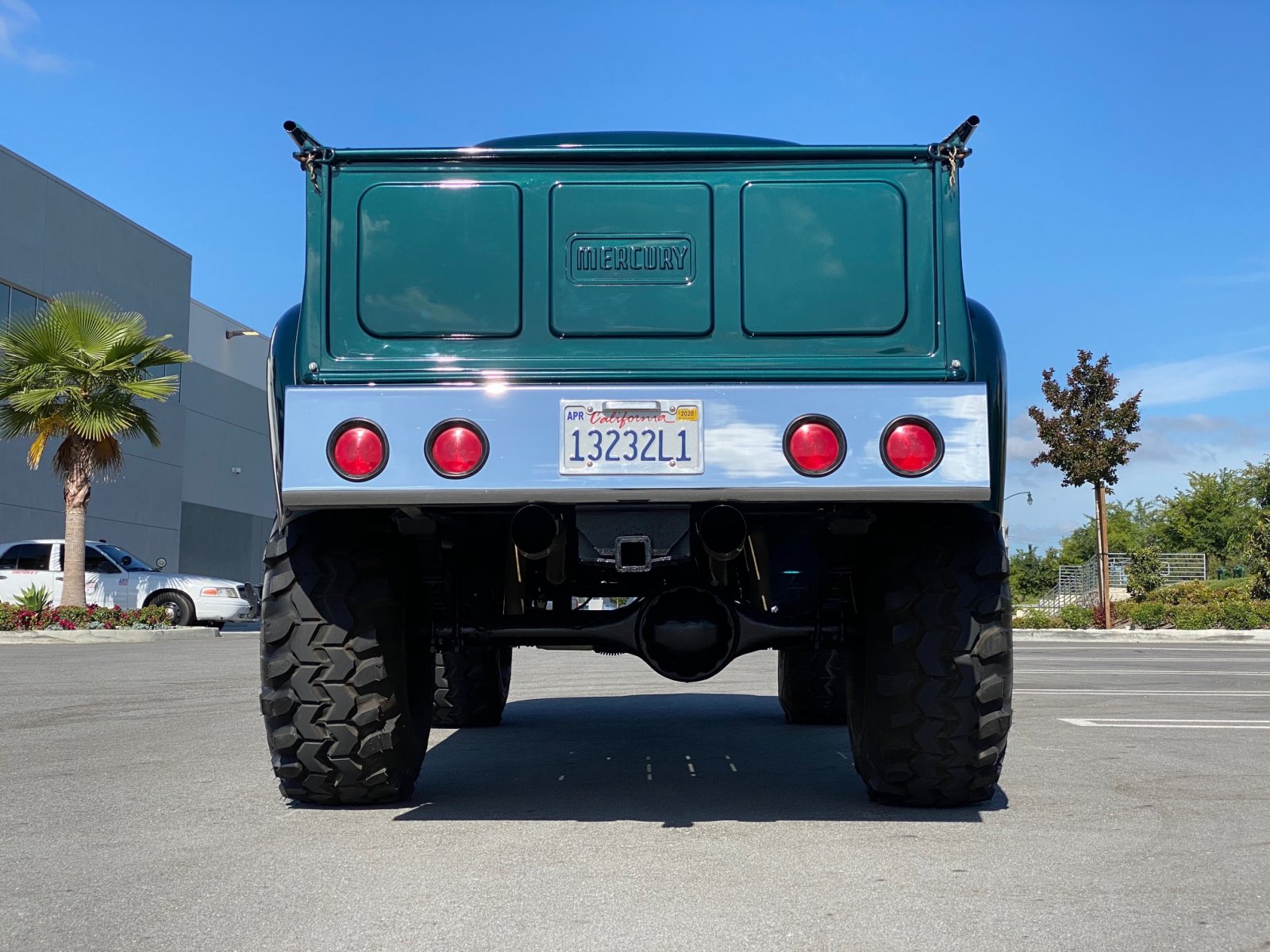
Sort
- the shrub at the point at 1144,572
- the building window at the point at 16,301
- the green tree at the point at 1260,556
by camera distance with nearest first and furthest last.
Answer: the building window at the point at 16,301 → the green tree at the point at 1260,556 → the shrub at the point at 1144,572

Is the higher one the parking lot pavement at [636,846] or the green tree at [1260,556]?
the green tree at [1260,556]

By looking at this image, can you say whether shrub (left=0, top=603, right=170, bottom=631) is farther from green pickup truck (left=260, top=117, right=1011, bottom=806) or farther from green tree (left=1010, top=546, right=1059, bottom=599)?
green tree (left=1010, top=546, right=1059, bottom=599)

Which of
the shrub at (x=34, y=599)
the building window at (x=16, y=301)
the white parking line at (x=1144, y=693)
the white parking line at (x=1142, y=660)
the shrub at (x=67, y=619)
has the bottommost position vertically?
the white parking line at (x=1142, y=660)

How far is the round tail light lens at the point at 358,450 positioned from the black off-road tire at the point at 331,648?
20.8 inches

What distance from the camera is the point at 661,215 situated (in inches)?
167

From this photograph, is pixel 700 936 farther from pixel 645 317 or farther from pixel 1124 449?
pixel 1124 449

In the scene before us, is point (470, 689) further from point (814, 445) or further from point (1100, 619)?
point (1100, 619)

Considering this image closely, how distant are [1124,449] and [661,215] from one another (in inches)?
1158

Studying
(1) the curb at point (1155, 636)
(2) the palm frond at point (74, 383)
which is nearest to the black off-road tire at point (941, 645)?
(2) the palm frond at point (74, 383)

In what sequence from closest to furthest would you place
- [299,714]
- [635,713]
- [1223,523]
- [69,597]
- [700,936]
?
1. [700,936]
2. [299,714]
3. [635,713]
4. [69,597]
5. [1223,523]

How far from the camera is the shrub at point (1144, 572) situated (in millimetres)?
41438

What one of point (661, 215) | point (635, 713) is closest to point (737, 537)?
point (661, 215)

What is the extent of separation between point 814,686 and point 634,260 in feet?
13.7

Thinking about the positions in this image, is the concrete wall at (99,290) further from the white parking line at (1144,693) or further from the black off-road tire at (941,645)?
the black off-road tire at (941,645)
